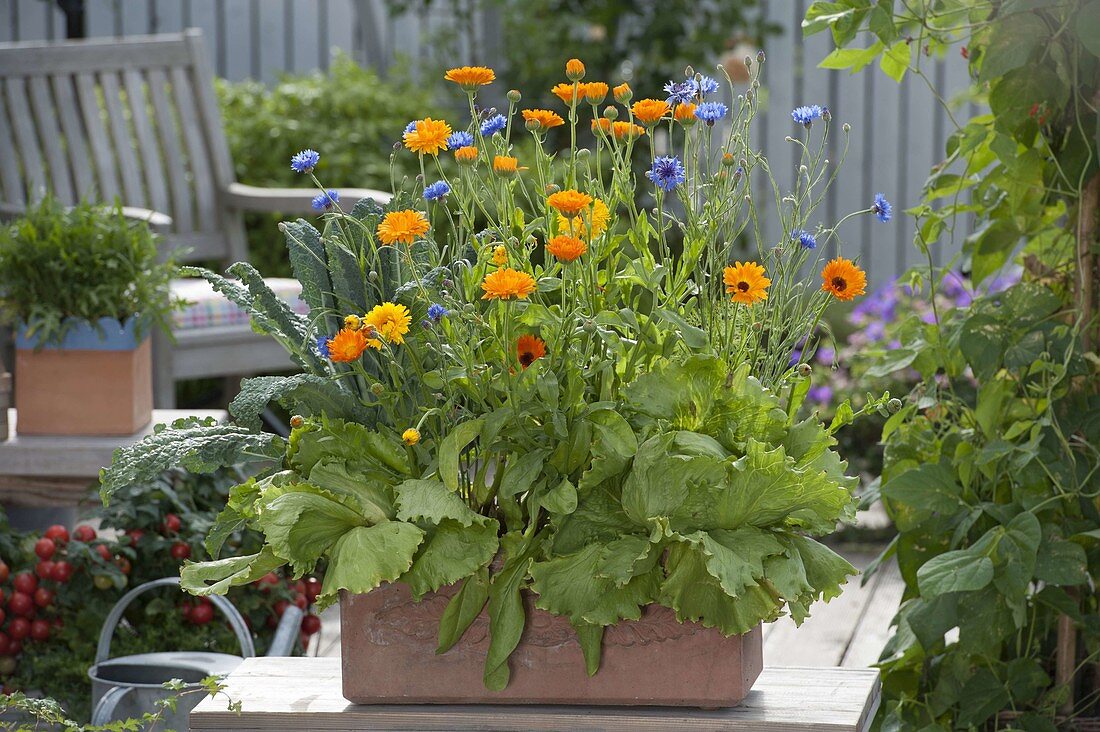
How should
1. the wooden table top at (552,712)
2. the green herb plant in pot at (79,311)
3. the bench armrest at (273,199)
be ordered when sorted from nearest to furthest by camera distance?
the wooden table top at (552,712), the green herb plant in pot at (79,311), the bench armrest at (273,199)

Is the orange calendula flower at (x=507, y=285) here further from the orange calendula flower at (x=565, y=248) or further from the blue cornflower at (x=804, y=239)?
the blue cornflower at (x=804, y=239)

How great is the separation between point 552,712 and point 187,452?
13.4 inches

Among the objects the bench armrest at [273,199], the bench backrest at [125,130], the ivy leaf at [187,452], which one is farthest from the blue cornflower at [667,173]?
the bench backrest at [125,130]

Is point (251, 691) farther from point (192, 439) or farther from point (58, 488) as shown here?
point (58, 488)

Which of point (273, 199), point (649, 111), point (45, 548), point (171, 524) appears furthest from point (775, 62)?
point (649, 111)

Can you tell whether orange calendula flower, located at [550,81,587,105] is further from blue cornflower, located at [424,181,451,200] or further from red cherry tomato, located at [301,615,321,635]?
red cherry tomato, located at [301,615,321,635]

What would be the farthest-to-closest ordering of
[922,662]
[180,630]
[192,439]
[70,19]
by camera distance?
[70,19]
[180,630]
[922,662]
[192,439]

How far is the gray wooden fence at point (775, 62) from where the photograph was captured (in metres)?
4.61

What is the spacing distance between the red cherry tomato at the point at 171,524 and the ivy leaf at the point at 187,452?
2.42 feet

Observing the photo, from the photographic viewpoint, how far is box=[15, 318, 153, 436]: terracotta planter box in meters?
1.94

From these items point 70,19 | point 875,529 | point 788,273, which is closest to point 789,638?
point 875,529

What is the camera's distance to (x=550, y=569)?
1007 mm

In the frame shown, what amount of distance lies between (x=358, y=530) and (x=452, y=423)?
0.38 feet

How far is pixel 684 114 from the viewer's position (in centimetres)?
106
